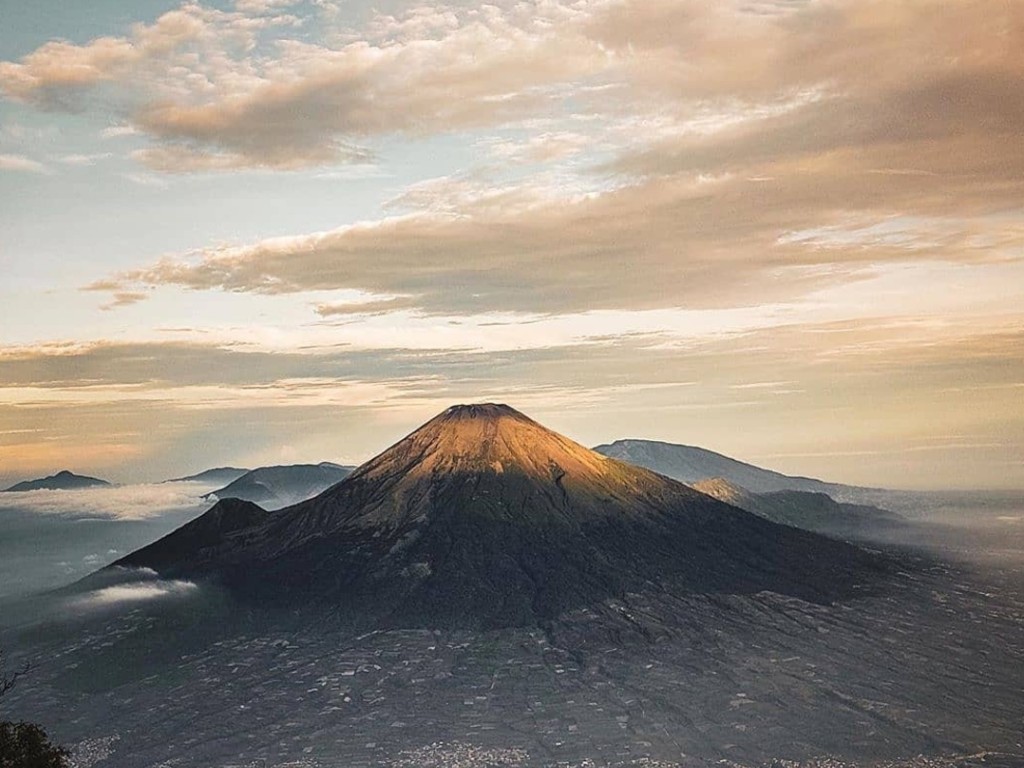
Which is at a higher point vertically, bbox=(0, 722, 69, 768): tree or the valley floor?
bbox=(0, 722, 69, 768): tree

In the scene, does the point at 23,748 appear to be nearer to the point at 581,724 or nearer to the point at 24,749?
the point at 24,749

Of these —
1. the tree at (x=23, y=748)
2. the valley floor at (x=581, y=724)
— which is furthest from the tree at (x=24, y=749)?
the valley floor at (x=581, y=724)

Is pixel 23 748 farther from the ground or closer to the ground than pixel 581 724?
farther from the ground

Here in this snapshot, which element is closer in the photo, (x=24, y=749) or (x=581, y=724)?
(x=24, y=749)

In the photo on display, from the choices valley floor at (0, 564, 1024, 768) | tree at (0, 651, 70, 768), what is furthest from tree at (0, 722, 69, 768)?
valley floor at (0, 564, 1024, 768)

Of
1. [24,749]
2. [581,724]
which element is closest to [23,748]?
[24,749]

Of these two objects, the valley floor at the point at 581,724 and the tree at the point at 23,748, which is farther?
the valley floor at the point at 581,724

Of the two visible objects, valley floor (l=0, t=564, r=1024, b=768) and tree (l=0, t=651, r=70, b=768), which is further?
valley floor (l=0, t=564, r=1024, b=768)

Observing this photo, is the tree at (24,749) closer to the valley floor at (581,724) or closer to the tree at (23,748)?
the tree at (23,748)

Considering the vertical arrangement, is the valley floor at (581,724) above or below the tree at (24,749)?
below

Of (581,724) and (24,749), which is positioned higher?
(24,749)

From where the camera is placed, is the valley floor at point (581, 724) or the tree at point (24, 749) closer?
the tree at point (24, 749)

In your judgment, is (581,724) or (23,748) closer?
(23,748)

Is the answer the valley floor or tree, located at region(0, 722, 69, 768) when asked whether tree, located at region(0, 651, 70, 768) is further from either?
the valley floor
